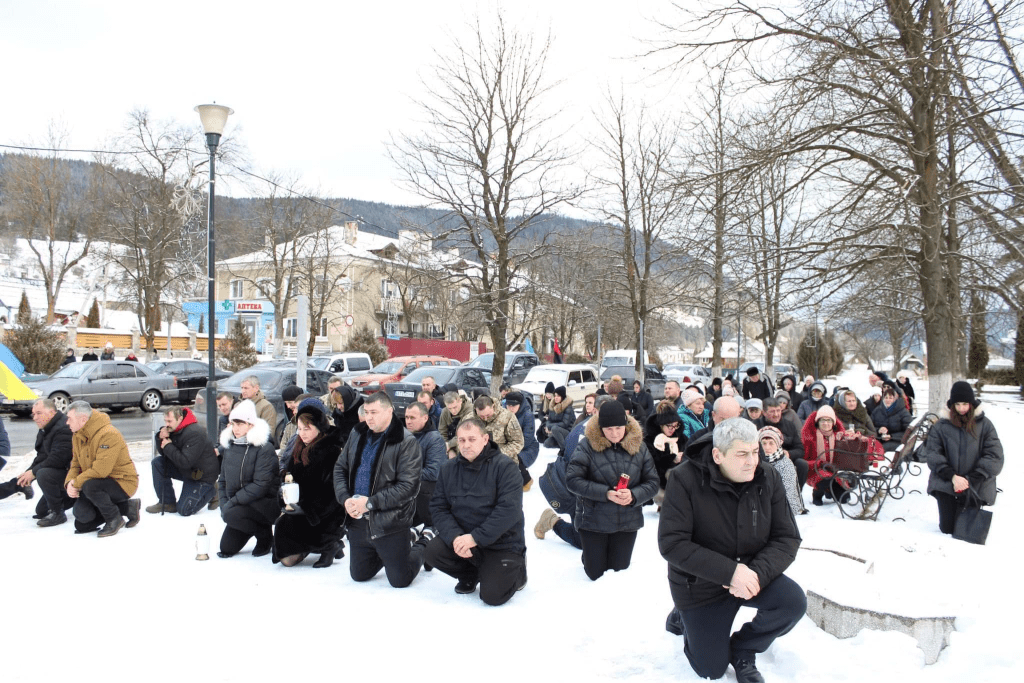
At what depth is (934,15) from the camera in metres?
12.0

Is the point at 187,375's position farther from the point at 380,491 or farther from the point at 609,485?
the point at 609,485

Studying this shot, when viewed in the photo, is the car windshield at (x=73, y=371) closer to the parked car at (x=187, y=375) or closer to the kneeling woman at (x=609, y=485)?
the parked car at (x=187, y=375)

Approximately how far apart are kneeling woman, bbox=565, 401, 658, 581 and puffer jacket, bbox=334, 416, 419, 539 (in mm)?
1342

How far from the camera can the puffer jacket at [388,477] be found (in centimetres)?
564

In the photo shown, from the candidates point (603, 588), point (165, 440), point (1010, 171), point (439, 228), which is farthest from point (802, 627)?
point (439, 228)

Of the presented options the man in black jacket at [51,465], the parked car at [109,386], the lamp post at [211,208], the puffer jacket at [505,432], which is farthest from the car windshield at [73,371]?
the puffer jacket at [505,432]

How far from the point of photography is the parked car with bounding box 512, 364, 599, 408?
2207 centimetres

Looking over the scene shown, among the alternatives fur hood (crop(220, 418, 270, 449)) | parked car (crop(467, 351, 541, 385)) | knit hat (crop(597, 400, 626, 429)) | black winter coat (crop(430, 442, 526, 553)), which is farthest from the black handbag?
parked car (crop(467, 351, 541, 385))

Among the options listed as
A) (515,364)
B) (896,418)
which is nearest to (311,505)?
(896,418)

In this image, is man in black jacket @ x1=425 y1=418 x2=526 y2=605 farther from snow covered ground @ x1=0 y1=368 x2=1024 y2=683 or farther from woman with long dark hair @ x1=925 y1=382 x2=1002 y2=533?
woman with long dark hair @ x1=925 y1=382 x2=1002 y2=533

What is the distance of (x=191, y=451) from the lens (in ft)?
26.0

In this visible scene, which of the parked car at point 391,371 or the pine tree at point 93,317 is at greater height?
the pine tree at point 93,317

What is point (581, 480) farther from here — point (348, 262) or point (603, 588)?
point (348, 262)

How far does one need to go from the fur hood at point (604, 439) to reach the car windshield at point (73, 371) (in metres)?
19.9
